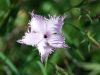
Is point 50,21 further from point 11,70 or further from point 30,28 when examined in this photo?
point 11,70

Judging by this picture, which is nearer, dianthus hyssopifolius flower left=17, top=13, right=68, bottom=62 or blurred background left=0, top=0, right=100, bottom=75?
dianthus hyssopifolius flower left=17, top=13, right=68, bottom=62

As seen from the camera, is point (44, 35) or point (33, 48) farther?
point (33, 48)

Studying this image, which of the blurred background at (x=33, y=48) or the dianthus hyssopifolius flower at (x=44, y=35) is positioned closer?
the dianthus hyssopifolius flower at (x=44, y=35)

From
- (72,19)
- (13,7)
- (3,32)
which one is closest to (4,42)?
(3,32)
